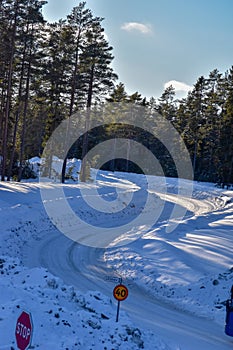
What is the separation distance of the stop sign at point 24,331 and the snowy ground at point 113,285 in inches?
59.4

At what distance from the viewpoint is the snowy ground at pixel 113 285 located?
25.2ft

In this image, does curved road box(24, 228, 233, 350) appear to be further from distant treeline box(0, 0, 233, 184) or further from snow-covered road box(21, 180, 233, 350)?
distant treeline box(0, 0, 233, 184)

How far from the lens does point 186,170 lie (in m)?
65.3

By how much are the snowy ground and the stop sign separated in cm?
151

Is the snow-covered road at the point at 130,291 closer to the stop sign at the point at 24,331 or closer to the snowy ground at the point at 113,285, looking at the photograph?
the snowy ground at the point at 113,285

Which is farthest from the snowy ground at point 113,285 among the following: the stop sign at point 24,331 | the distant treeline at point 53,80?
the distant treeline at point 53,80

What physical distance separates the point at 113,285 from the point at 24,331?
775cm

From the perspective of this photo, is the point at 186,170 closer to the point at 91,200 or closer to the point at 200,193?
the point at 200,193

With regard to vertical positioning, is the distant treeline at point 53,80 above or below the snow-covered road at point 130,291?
above

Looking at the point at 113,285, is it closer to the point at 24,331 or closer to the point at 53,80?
the point at 24,331

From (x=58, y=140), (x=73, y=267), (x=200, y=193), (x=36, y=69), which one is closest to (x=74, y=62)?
(x=36, y=69)

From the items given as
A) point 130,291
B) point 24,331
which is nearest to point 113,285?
point 130,291

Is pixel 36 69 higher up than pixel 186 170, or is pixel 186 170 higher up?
pixel 36 69

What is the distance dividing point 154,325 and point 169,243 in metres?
8.35
